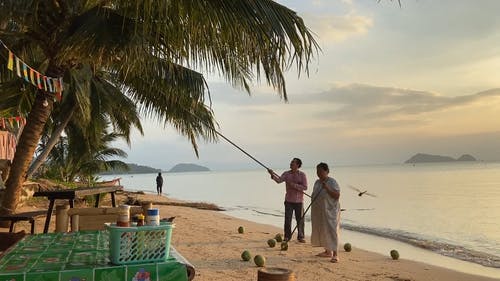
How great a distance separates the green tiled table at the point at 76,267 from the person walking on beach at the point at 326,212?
197 inches

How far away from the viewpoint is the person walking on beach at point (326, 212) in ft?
23.9

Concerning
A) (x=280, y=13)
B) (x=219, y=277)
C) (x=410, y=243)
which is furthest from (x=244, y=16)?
(x=410, y=243)

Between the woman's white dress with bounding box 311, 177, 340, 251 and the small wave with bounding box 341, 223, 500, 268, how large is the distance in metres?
4.49

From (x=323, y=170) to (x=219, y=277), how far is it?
248 cm

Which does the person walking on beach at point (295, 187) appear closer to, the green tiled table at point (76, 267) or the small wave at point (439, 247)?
the small wave at point (439, 247)

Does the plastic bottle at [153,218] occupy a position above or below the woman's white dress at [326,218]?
above

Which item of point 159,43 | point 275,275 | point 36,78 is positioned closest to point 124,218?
point 275,275

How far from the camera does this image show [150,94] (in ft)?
33.0

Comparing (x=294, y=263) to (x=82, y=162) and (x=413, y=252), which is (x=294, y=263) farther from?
(x=82, y=162)

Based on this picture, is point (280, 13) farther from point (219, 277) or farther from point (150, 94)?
point (150, 94)

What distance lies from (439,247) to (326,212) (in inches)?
249

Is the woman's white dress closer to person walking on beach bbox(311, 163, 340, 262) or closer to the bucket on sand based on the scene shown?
person walking on beach bbox(311, 163, 340, 262)

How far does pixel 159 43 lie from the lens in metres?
6.66

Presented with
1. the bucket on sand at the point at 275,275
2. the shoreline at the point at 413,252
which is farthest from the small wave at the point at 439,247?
the bucket on sand at the point at 275,275
